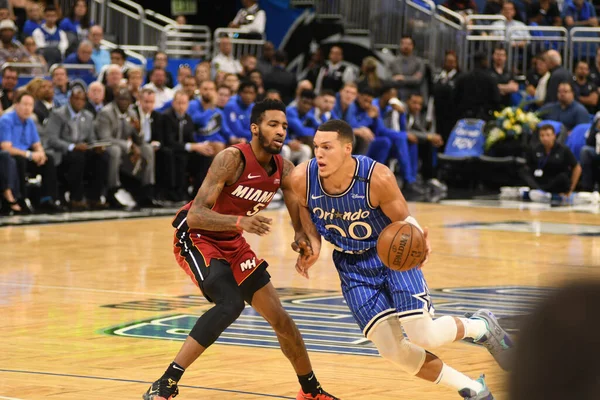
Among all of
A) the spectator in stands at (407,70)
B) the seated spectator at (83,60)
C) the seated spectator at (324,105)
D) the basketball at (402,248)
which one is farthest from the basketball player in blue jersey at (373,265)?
the spectator in stands at (407,70)

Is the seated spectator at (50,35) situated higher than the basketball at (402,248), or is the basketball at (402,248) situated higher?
the seated spectator at (50,35)

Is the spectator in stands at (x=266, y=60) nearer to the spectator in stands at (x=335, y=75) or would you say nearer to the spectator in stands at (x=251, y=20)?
the spectator in stands at (x=251, y=20)

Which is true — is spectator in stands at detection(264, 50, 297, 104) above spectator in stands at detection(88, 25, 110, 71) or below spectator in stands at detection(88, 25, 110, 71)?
below

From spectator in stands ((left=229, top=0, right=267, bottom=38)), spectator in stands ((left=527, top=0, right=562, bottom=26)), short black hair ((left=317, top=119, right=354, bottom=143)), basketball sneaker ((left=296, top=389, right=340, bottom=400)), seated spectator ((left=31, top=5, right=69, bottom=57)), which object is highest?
spectator in stands ((left=527, top=0, right=562, bottom=26))

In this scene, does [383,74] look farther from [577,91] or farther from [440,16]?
[577,91]

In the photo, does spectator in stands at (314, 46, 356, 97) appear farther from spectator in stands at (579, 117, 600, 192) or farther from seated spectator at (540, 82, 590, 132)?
spectator in stands at (579, 117, 600, 192)

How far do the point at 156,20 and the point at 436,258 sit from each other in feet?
48.9

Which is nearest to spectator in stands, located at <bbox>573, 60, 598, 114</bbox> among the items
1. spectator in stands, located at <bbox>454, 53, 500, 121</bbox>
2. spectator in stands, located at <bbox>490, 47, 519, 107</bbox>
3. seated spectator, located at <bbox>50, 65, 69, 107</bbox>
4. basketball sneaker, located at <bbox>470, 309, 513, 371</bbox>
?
spectator in stands, located at <bbox>490, 47, 519, 107</bbox>

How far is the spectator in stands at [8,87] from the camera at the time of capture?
14.6 m

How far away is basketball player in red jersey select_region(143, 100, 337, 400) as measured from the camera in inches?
211

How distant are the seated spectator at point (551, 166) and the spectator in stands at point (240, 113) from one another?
4600 millimetres

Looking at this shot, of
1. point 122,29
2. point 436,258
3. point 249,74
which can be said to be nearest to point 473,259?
point 436,258

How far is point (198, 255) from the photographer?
5.63m

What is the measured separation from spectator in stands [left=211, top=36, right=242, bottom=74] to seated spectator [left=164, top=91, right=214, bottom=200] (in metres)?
3.50
